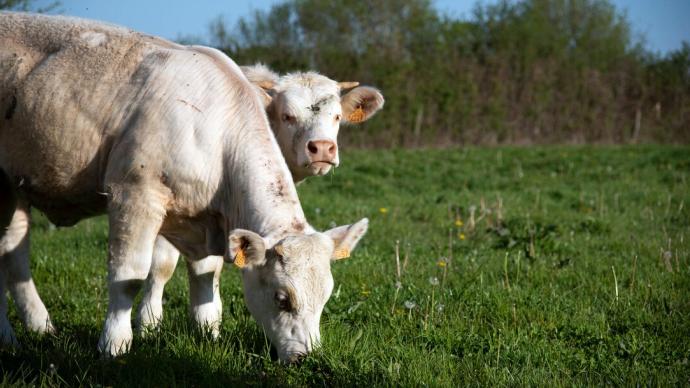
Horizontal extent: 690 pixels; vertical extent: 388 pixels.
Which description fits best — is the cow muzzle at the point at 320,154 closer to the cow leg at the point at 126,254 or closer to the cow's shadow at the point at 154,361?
the cow's shadow at the point at 154,361

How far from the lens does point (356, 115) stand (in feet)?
24.3

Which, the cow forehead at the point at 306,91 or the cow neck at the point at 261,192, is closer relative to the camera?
the cow neck at the point at 261,192

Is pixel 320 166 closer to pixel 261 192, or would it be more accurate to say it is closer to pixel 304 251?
pixel 261 192

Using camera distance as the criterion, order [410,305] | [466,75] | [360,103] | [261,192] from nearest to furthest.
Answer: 1. [261,192]
2. [410,305]
3. [360,103]
4. [466,75]

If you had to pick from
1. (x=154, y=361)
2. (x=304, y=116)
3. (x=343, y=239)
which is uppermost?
(x=304, y=116)

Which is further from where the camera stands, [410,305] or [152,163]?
[410,305]

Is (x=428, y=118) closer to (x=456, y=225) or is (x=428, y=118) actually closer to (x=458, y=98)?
(x=458, y=98)

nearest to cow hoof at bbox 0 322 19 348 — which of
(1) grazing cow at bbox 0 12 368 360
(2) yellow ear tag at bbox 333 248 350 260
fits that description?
(1) grazing cow at bbox 0 12 368 360

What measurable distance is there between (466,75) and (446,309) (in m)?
19.7

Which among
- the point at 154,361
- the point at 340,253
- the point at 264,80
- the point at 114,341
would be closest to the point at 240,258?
the point at 340,253

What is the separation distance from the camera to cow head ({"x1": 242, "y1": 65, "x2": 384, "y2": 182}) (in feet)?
20.9

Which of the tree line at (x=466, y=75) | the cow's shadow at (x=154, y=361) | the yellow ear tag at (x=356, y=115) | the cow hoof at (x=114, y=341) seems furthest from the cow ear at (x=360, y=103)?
the tree line at (x=466, y=75)

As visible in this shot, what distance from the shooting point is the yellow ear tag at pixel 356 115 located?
7.36 m

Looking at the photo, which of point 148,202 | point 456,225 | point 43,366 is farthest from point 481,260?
point 43,366
